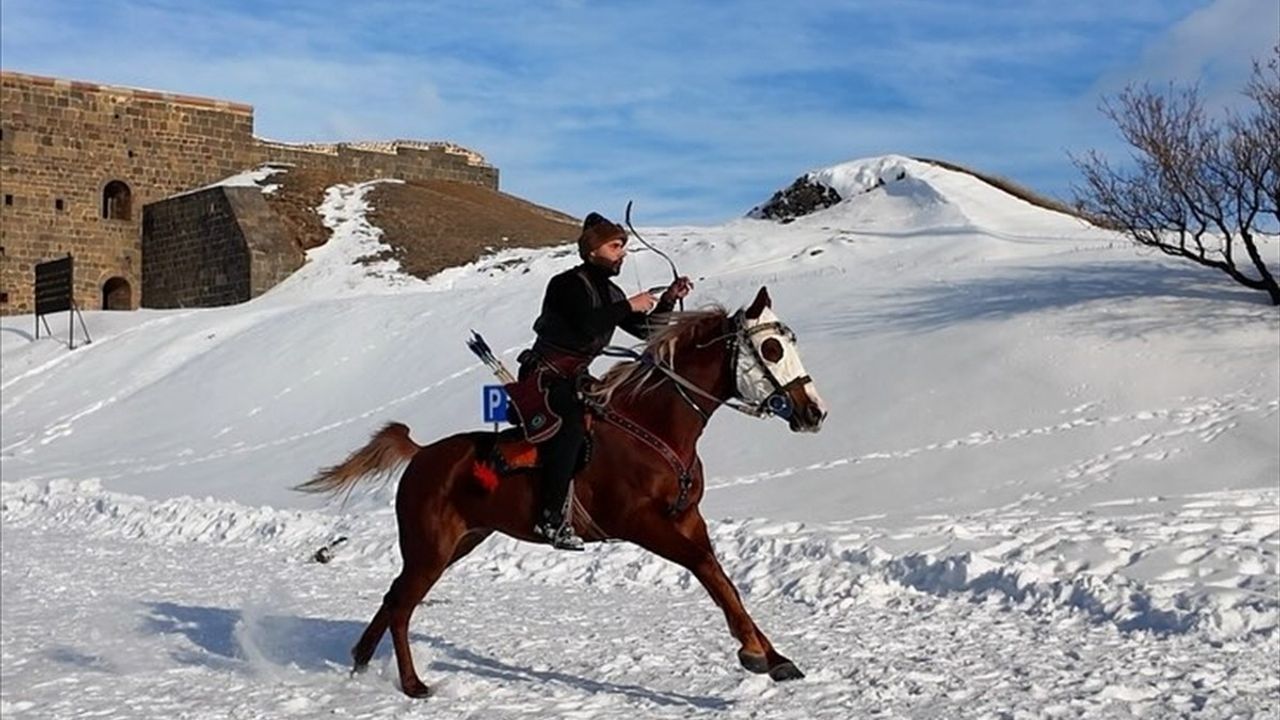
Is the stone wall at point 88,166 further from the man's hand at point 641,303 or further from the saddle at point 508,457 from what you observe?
the man's hand at point 641,303

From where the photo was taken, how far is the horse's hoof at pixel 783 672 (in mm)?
6508

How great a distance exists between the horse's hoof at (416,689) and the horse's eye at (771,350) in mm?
2487

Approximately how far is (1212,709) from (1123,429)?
25.5ft

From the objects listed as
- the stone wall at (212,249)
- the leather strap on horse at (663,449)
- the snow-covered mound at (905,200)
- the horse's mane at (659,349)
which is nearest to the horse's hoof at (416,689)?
the leather strap on horse at (663,449)

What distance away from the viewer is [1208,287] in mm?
17938

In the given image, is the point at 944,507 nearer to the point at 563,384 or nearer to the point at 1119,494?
the point at 1119,494

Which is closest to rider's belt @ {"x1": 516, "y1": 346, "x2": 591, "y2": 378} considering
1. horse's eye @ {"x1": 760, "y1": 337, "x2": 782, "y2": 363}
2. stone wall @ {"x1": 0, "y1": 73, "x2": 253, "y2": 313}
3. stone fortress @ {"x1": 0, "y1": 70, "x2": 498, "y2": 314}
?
horse's eye @ {"x1": 760, "y1": 337, "x2": 782, "y2": 363}

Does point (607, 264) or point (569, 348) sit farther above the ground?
point (607, 264)

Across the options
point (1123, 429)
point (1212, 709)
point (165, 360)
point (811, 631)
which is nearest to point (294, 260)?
point (165, 360)

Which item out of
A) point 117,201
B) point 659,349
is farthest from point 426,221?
point 659,349

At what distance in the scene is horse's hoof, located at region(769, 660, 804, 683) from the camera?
6.51 meters

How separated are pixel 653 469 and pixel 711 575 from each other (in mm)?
593

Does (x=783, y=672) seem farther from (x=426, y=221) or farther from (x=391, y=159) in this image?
(x=391, y=159)

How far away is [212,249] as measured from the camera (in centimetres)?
3847
